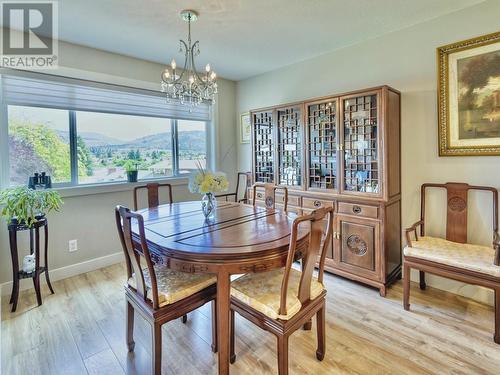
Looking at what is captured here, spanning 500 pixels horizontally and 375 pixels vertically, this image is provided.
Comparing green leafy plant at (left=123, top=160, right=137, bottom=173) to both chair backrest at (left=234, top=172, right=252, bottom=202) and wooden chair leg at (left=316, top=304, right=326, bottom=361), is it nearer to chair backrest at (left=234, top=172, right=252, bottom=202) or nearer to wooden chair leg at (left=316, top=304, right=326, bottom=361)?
chair backrest at (left=234, top=172, right=252, bottom=202)

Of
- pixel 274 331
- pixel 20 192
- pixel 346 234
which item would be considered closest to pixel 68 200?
pixel 20 192

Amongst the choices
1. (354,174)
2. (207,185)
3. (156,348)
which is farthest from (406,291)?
(156,348)

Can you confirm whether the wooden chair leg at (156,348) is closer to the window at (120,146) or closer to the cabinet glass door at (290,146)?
the cabinet glass door at (290,146)

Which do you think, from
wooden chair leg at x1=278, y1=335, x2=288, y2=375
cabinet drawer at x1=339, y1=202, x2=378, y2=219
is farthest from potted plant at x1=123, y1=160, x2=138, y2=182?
wooden chair leg at x1=278, y1=335, x2=288, y2=375

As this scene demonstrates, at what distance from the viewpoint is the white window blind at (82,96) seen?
2713 millimetres

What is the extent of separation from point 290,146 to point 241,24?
1.39 metres

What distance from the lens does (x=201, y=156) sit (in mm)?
4344

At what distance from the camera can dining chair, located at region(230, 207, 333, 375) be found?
1.43 m

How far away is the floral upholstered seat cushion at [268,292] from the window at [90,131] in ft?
8.34

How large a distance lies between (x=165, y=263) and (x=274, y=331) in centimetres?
71

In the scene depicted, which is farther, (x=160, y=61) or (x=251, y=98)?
(x=251, y=98)

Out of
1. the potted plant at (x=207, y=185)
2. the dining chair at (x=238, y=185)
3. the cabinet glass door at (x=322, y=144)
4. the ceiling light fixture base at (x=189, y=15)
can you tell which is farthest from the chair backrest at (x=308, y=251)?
the dining chair at (x=238, y=185)

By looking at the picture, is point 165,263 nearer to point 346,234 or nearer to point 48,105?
point 346,234

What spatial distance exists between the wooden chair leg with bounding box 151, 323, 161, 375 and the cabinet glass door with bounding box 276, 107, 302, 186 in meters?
2.19
